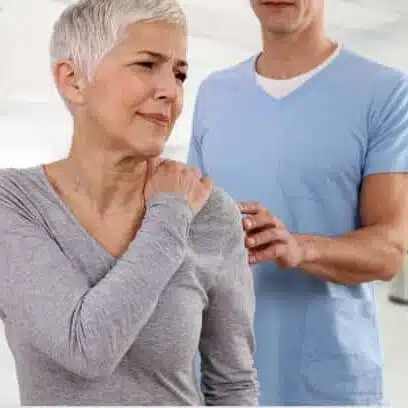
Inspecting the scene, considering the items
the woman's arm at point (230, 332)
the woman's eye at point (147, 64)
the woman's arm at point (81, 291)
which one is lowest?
the woman's arm at point (230, 332)

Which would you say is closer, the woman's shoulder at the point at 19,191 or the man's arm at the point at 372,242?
the woman's shoulder at the point at 19,191

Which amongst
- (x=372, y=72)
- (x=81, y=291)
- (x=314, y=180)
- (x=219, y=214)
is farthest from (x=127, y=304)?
(x=372, y=72)

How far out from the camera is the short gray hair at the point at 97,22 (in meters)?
0.53

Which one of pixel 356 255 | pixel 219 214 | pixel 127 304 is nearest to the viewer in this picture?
pixel 127 304

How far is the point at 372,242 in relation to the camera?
0.76m

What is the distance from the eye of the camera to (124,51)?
1.77 feet

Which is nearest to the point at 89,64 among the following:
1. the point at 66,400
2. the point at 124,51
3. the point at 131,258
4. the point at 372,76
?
the point at 124,51

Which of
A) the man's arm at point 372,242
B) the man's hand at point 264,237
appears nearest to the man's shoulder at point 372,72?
the man's arm at point 372,242

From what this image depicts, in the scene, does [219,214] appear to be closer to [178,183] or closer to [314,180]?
[178,183]

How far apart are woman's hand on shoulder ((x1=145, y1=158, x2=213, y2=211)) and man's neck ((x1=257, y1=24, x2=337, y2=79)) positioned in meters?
0.26

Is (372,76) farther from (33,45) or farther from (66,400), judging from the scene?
(66,400)

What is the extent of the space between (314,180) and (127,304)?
1.10 feet

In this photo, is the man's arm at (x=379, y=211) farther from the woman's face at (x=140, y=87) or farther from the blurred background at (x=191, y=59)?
the woman's face at (x=140, y=87)

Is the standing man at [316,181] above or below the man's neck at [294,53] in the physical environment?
below
